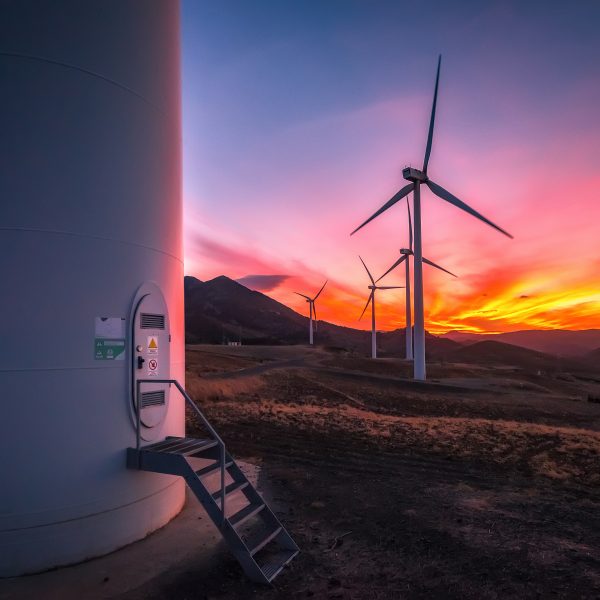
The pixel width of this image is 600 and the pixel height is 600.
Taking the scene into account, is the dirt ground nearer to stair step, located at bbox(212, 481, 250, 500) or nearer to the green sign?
stair step, located at bbox(212, 481, 250, 500)

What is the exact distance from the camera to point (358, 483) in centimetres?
1236

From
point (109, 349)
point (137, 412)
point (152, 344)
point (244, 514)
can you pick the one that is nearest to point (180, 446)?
point (137, 412)

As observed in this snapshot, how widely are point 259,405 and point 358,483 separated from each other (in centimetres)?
1436

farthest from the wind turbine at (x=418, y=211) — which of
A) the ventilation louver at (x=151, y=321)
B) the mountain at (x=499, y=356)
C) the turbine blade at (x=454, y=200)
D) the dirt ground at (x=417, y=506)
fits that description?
the mountain at (x=499, y=356)

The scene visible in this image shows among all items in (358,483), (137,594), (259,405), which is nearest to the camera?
(137,594)

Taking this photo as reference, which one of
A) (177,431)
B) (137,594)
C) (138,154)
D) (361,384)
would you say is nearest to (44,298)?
(138,154)

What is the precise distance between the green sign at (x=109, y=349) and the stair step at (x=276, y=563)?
4.01 m

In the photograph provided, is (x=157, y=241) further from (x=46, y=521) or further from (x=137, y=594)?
(x=137, y=594)

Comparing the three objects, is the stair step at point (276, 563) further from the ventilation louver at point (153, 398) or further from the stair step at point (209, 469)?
the ventilation louver at point (153, 398)

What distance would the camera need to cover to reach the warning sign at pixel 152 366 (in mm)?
8688

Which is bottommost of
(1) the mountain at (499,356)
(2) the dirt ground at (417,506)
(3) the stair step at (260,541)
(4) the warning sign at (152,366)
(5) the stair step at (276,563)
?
(1) the mountain at (499,356)

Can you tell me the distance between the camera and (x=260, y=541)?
25.3 feet

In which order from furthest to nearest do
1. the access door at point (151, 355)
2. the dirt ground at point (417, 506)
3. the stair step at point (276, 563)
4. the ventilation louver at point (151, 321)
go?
the ventilation louver at point (151, 321) → the access door at point (151, 355) → the stair step at point (276, 563) → the dirt ground at point (417, 506)

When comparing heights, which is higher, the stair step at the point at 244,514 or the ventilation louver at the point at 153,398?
the ventilation louver at the point at 153,398
